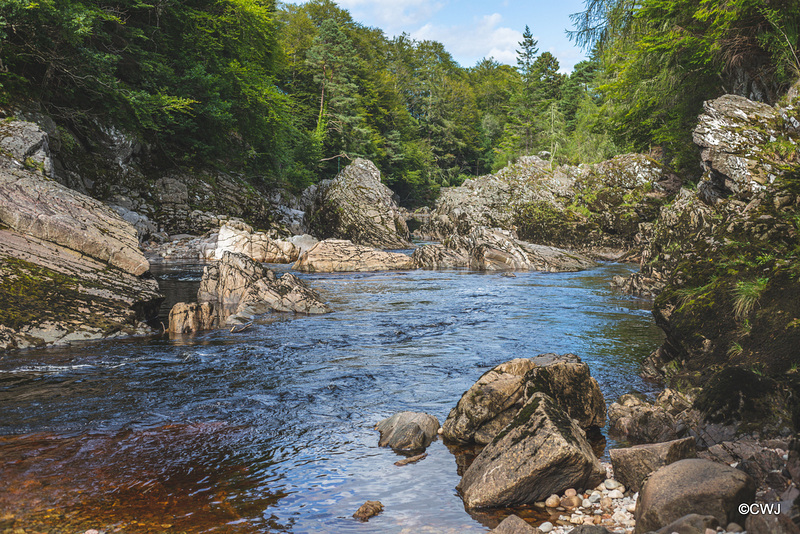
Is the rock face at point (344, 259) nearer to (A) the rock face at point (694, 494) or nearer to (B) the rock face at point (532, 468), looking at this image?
(B) the rock face at point (532, 468)

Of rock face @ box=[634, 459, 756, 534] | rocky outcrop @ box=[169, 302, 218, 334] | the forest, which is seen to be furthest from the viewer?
the forest

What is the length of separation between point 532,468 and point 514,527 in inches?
19.8

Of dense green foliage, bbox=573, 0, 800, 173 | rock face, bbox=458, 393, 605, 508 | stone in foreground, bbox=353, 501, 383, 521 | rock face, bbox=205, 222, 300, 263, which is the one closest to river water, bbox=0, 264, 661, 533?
stone in foreground, bbox=353, 501, 383, 521

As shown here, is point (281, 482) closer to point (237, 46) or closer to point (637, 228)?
point (637, 228)

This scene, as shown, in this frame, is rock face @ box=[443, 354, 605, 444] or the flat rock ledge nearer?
rock face @ box=[443, 354, 605, 444]

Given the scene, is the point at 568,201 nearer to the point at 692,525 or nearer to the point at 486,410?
the point at 486,410

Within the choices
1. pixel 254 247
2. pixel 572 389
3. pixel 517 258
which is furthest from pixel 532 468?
pixel 254 247

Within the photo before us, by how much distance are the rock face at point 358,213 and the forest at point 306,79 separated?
3598 millimetres

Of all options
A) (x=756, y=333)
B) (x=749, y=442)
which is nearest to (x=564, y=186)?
(x=756, y=333)

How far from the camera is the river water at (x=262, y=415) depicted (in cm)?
Result: 309

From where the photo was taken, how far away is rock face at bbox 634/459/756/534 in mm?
2430

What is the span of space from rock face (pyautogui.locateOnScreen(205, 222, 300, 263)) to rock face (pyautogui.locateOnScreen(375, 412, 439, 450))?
13.6m

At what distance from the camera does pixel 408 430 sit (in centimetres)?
411

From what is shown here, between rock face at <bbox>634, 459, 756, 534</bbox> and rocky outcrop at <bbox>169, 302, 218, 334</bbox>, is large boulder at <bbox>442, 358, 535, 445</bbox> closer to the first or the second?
rock face at <bbox>634, 459, 756, 534</bbox>
